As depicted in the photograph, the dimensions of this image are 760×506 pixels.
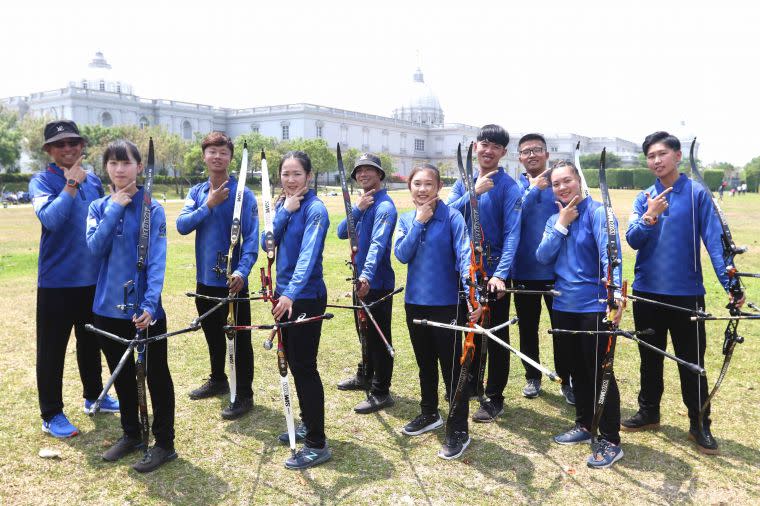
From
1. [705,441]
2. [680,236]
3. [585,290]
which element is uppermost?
[680,236]

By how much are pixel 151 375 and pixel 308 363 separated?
3.57 ft

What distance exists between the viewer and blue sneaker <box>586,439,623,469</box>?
4.13 meters

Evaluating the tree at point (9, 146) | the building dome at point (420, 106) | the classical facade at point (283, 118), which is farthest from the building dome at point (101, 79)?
the building dome at point (420, 106)

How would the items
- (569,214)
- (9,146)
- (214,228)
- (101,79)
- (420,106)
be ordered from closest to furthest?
(569,214) < (214,228) < (9,146) < (101,79) < (420,106)

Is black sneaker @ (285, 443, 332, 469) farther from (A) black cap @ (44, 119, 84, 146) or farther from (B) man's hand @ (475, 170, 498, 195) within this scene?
(A) black cap @ (44, 119, 84, 146)

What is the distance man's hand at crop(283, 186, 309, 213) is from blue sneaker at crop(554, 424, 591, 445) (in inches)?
105

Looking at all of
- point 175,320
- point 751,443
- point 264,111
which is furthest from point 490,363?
point 264,111

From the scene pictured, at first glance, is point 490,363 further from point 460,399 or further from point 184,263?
point 184,263

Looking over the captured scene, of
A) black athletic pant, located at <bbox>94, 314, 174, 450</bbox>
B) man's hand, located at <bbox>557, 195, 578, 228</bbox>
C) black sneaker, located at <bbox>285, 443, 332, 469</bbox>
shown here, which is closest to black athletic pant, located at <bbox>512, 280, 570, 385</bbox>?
man's hand, located at <bbox>557, 195, 578, 228</bbox>

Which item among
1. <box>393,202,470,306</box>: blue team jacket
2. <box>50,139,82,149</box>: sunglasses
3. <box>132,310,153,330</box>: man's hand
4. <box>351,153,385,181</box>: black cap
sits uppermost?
<box>50,139,82,149</box>: sunglasses

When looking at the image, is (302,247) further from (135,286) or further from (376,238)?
(135,286)

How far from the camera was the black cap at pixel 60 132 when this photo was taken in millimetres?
4434

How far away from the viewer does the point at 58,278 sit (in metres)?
4.51

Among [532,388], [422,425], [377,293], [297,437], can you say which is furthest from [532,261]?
[297,437]
